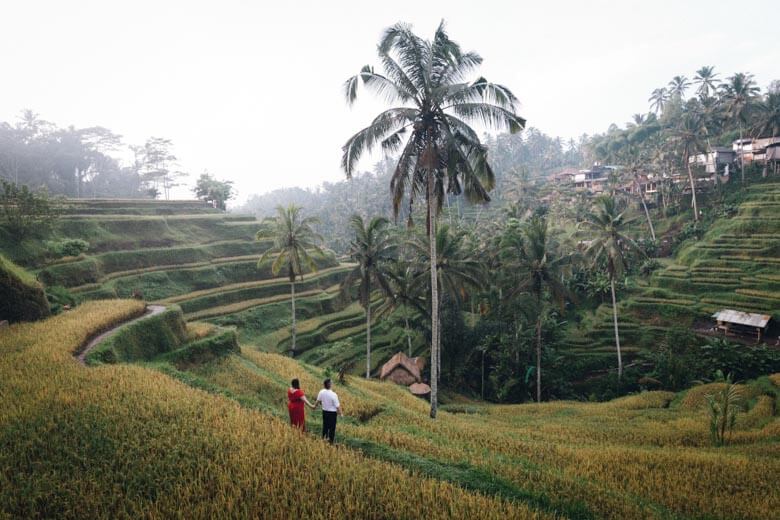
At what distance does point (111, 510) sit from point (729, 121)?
7695cm

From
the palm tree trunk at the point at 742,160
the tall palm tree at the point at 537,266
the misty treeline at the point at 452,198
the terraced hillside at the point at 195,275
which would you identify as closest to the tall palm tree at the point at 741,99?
the palm tree trunk at the point at 742,160

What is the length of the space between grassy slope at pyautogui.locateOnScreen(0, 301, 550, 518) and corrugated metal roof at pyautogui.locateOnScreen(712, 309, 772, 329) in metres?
32.3

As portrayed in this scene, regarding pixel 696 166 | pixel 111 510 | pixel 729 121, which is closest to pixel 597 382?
pixel 111 510

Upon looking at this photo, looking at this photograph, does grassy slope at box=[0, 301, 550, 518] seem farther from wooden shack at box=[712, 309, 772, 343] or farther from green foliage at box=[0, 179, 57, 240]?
wooden shack at box=[712, 309, 772, 343]

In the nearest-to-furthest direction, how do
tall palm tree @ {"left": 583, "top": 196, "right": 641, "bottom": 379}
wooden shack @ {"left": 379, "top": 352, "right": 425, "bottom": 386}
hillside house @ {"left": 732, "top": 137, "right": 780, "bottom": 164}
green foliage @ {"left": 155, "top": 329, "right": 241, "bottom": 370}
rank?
1. green foliage @ {"left": 155, "top": 329, "right": 241, "bottom": 370}
2. tall palm tree @ {"left": 583, "top": 196, "right": 641, "bottom": 379}
3. wooden shack @ {"left": 379, "top": 352, "right": 425, "bottom": 386}
4. hillside house @ {"left": 732, "top": 137, "right": 780, "bottom": 164}

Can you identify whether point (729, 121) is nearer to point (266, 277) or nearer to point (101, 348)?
point (266, 277)

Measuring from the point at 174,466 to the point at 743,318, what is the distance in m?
36.7

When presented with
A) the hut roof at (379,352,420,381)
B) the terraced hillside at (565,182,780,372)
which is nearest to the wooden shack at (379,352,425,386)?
the hut roof at (379,352,420,381)

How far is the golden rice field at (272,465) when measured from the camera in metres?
5.69

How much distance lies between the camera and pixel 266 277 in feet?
135

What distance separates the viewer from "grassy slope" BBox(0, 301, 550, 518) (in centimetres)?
555

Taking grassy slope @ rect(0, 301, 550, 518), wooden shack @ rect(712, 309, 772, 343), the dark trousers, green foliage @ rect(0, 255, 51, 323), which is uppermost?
green foliage @ rect(0, 255, 51, 323)

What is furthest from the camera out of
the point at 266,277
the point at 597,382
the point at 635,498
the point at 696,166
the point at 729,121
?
the point at 729,121

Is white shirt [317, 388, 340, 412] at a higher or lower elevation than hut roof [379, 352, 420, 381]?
higher
